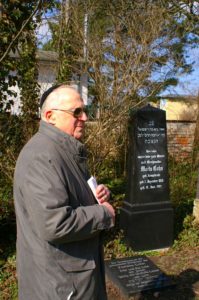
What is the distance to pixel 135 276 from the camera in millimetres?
4281

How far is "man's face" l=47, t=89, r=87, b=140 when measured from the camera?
81.0 inches

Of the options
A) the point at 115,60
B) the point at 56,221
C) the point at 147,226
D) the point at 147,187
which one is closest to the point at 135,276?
the point at 147,226

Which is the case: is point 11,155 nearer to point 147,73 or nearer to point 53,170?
point 147,73

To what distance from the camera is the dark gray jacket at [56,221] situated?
1.85 meters

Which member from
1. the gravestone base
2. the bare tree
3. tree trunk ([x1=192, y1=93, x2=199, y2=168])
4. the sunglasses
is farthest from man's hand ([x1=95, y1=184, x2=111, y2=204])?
tree trunk ([x1=192, y1=93, x2=199, y2=168])

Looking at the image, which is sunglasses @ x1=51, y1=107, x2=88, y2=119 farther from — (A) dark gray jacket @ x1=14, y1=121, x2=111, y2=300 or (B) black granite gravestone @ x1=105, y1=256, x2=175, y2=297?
(B) black granite gravestone @ x1=105, y1=256, x2=175, y2=297

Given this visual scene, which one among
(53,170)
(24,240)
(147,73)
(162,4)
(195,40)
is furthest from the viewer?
(195,40)

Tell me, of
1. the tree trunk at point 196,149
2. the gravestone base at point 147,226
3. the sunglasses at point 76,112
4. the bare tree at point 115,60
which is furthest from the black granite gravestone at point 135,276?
the tree trunk at point 196,149

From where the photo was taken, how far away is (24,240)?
6.78 ft

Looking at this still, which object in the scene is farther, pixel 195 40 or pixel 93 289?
pixel 195 40

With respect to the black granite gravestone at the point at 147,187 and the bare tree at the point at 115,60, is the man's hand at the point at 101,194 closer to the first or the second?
the black granite gravestone at the point at 147,187

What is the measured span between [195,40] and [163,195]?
8950mm

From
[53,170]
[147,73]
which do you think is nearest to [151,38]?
[147,73]

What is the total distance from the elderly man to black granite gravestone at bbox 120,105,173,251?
312 centimetres
